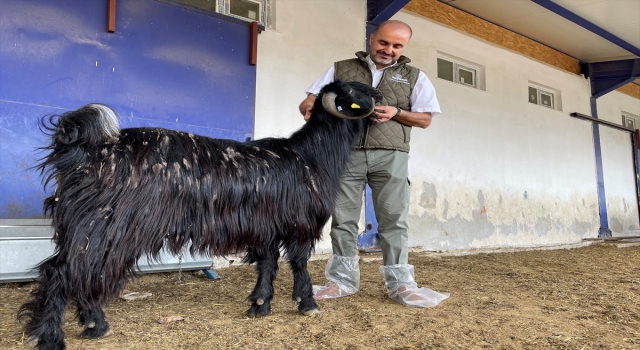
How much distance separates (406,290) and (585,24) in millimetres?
6949

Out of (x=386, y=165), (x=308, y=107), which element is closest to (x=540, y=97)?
(x=386, y=165)

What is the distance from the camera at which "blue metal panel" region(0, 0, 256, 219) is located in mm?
3701

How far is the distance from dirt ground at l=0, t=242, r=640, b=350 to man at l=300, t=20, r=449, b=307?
213 millimetres

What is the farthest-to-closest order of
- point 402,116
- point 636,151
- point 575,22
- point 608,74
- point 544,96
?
point 636,151 → point 608,74 → point 544,96 → point 575,22 → point 402,116

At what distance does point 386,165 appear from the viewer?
2.97 metres

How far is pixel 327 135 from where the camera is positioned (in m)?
2.69

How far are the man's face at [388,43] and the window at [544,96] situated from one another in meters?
6.79

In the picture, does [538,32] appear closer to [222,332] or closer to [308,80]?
[308,80]

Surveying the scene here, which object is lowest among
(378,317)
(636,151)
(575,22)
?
(378,317)

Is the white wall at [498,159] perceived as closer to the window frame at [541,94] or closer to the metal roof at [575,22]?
the window frame at [541,94]

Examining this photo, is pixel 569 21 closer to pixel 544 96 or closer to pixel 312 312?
pixel 544 96

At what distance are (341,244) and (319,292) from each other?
36 cm

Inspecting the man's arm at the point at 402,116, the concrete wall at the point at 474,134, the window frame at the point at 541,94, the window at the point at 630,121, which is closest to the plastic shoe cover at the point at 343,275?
the man's arm at the point at 402,116

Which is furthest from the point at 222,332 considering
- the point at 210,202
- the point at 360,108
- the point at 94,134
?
the point at 360,108
